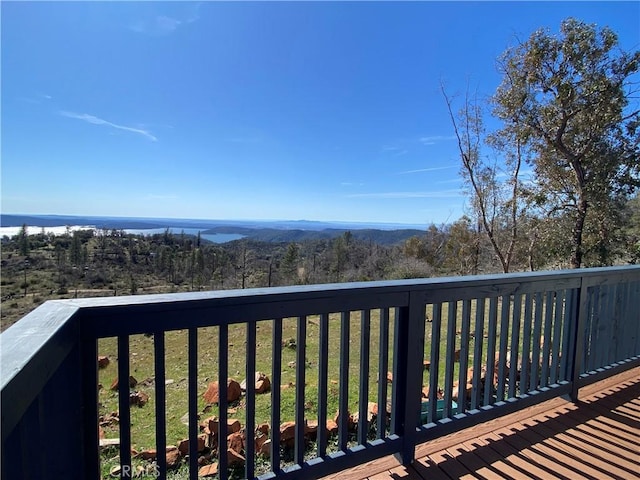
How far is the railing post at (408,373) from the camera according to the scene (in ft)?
5.95

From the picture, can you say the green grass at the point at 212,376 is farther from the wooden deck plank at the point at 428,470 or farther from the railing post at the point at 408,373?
the wooden deck plank at the point at 428,470

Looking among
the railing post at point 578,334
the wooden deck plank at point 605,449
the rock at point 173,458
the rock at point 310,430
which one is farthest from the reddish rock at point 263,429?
the railing post at point 578,334

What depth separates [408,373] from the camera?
1.84 metres

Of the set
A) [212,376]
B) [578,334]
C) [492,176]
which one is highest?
[492,176]

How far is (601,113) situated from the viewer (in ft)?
19.5

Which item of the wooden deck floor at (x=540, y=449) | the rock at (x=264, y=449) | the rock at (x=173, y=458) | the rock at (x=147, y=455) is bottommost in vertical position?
the rock at (x=147, y=455)

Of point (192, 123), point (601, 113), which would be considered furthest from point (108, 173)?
point (601, 113)

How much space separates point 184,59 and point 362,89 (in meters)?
5.01

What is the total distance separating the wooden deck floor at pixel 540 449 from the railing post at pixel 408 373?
Result: 176mm

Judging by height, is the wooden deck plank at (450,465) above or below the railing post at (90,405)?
below

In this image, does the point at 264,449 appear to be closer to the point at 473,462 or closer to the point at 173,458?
the point at 173,458

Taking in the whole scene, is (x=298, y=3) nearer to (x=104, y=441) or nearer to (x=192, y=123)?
(x=192, y=123)

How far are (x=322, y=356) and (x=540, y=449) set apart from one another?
59.2 inches

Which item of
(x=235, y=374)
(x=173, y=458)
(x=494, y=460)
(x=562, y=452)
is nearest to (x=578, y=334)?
(x=562, y=452)
